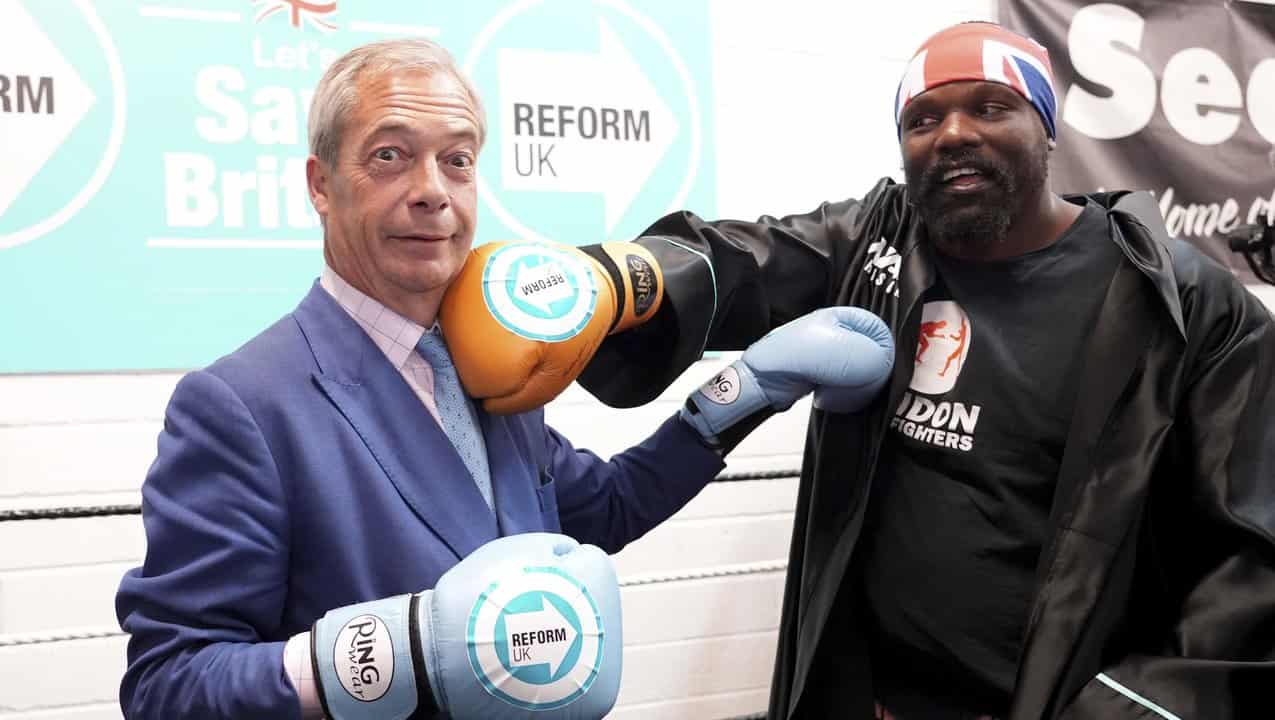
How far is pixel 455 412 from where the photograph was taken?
1373mm

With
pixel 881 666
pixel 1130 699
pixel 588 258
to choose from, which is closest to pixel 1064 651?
pixel 1130 699

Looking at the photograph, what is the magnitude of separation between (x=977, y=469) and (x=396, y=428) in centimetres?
87

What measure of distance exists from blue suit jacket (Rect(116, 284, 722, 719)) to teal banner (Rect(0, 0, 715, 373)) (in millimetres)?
1415

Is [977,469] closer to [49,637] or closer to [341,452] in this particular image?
[341,452]

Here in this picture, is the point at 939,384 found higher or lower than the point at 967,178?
lower

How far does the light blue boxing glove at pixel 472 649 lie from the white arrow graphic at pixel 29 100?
1841 mm

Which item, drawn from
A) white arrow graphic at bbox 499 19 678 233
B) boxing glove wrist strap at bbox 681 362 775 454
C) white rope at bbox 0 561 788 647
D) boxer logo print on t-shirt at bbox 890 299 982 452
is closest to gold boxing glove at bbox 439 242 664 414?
boxing glove wrist strap at bbox 681 362 775 454

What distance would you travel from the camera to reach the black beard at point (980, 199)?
163cm

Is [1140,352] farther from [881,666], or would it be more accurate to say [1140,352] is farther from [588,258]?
[588,258]

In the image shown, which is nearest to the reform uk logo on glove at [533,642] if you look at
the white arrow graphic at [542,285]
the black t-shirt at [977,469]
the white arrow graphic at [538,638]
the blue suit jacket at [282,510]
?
the white arrow graphic at [538,638]

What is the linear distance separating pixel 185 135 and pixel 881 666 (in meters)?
1.98

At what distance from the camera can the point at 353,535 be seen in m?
1.21

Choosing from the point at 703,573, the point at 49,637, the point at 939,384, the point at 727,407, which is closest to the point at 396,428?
the point at 727,407

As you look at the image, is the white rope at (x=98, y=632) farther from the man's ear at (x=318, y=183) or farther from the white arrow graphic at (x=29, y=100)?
the man's ear at (x=318, y=183)
